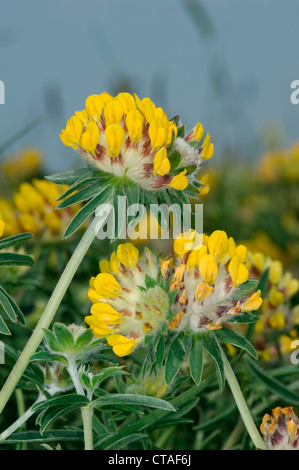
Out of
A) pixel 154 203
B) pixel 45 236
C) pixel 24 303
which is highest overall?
pixel 154 203

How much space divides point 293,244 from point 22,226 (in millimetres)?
2096

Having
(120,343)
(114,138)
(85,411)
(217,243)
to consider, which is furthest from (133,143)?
(85,411)

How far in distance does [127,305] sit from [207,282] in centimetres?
12

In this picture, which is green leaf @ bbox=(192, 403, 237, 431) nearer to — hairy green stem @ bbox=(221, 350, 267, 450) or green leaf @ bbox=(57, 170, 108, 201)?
hairy green stem @ bbox=(221, 350, 267, 450)

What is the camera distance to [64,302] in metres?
1.71

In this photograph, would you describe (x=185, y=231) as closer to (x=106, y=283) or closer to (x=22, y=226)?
(x=106, y=283)

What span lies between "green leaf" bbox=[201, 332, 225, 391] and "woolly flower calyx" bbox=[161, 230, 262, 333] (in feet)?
0.04

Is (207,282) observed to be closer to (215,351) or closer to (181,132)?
(215,351)

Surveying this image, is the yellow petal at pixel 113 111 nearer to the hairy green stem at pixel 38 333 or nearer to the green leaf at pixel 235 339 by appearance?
the hairy green stem at pixel 38 333

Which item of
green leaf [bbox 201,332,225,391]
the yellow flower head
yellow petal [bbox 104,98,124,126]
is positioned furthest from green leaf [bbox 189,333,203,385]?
the yellow flower head

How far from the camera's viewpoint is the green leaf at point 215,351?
3.04 ft

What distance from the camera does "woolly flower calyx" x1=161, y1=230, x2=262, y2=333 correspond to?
37.6 inches

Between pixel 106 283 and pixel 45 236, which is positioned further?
pixel 45 236

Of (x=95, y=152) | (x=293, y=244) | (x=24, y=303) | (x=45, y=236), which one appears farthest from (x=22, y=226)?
(x=293, y=244)
